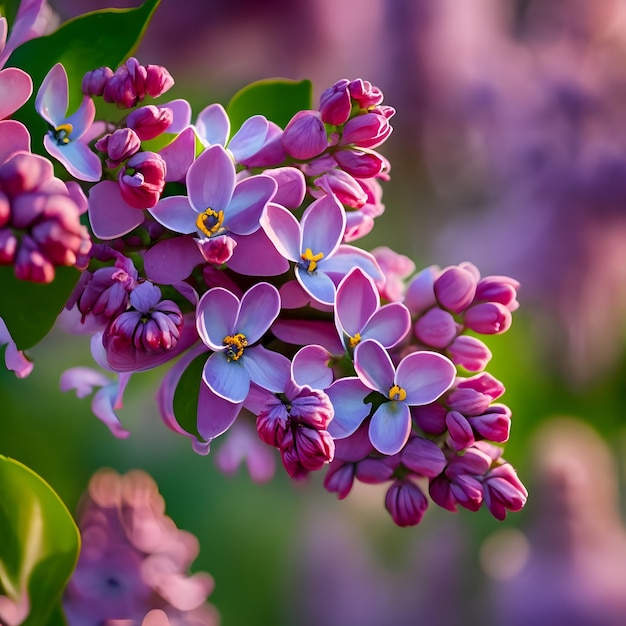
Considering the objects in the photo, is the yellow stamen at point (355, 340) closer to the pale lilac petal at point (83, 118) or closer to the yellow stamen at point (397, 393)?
the yellow stamen at point (397, 393)

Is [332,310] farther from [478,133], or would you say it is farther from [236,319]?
[478,133]

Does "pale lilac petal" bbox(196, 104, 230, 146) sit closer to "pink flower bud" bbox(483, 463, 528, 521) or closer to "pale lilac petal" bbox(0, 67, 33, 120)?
"pale lilac petal" bbox(0, 67, 33, 120)

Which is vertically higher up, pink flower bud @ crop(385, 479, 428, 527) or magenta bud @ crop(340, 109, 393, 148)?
magenta bud @ crop(340, 109, 393, 148)

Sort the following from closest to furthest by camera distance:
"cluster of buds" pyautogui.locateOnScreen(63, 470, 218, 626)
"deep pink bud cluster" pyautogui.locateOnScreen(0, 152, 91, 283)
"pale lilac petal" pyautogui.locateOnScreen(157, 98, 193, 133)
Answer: "deep pink bud cluster" pyautogui.locateOnScreen(0, 152, 91, 283)
"pale lilac petal" pyautogui.locateOnScreen(157, 98, 193, 133)
"cluster of buds" pyautogui.locateOnScreen(63, 470, 218, 626)

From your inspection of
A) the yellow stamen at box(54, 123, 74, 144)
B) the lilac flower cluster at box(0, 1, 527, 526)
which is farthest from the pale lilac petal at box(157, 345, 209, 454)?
the yellow stamen at box(54, 123, 74, 144)

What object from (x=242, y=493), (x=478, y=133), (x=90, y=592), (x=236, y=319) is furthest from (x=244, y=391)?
(x=478, y=133)

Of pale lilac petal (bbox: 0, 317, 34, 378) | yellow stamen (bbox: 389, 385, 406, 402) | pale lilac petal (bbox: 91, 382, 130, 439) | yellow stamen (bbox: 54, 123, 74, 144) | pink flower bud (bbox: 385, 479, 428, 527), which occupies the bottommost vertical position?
pale lilac petal (bbox: 91, 382, 130, 439)

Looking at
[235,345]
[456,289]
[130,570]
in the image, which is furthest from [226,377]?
[130,570]
